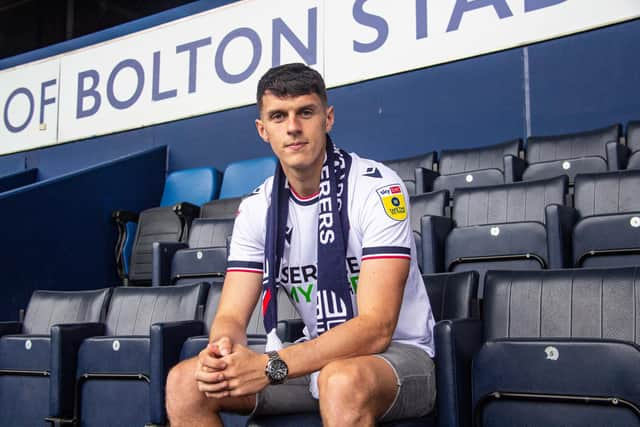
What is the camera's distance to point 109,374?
906mm

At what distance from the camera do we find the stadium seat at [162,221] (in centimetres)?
165

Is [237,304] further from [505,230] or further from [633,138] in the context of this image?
[633,138]

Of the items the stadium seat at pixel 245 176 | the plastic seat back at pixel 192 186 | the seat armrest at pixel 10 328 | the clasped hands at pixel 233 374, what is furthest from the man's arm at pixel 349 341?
the plastic seat back at pixel 192 186

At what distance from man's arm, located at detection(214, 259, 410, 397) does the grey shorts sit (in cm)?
2

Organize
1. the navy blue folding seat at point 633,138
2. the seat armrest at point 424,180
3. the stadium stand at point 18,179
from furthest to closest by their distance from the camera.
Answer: the stadium stand at point 18,179 → the seat armrest at point 424,180 → the navy blue folding seat at point 633,138

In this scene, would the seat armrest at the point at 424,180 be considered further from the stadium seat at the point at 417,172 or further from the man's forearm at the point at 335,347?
the man's forearm at the point at 335,347

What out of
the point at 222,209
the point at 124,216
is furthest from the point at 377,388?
the point at 124,216

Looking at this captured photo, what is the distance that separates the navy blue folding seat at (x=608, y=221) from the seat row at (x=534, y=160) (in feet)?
0.69

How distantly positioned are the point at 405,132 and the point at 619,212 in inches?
37.6

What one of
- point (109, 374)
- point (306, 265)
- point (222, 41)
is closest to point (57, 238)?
point (222, 41)

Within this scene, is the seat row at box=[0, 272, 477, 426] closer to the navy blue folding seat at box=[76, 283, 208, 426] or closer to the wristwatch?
the navy blue folding seat at box=[76, 283, 208, 426]

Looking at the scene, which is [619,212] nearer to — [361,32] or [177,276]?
[177,276]

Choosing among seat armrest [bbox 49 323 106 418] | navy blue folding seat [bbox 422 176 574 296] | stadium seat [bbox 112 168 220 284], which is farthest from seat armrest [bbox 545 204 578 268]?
stadium seat [bbox 112 168 220 284]

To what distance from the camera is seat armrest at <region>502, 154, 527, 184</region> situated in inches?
51.1
